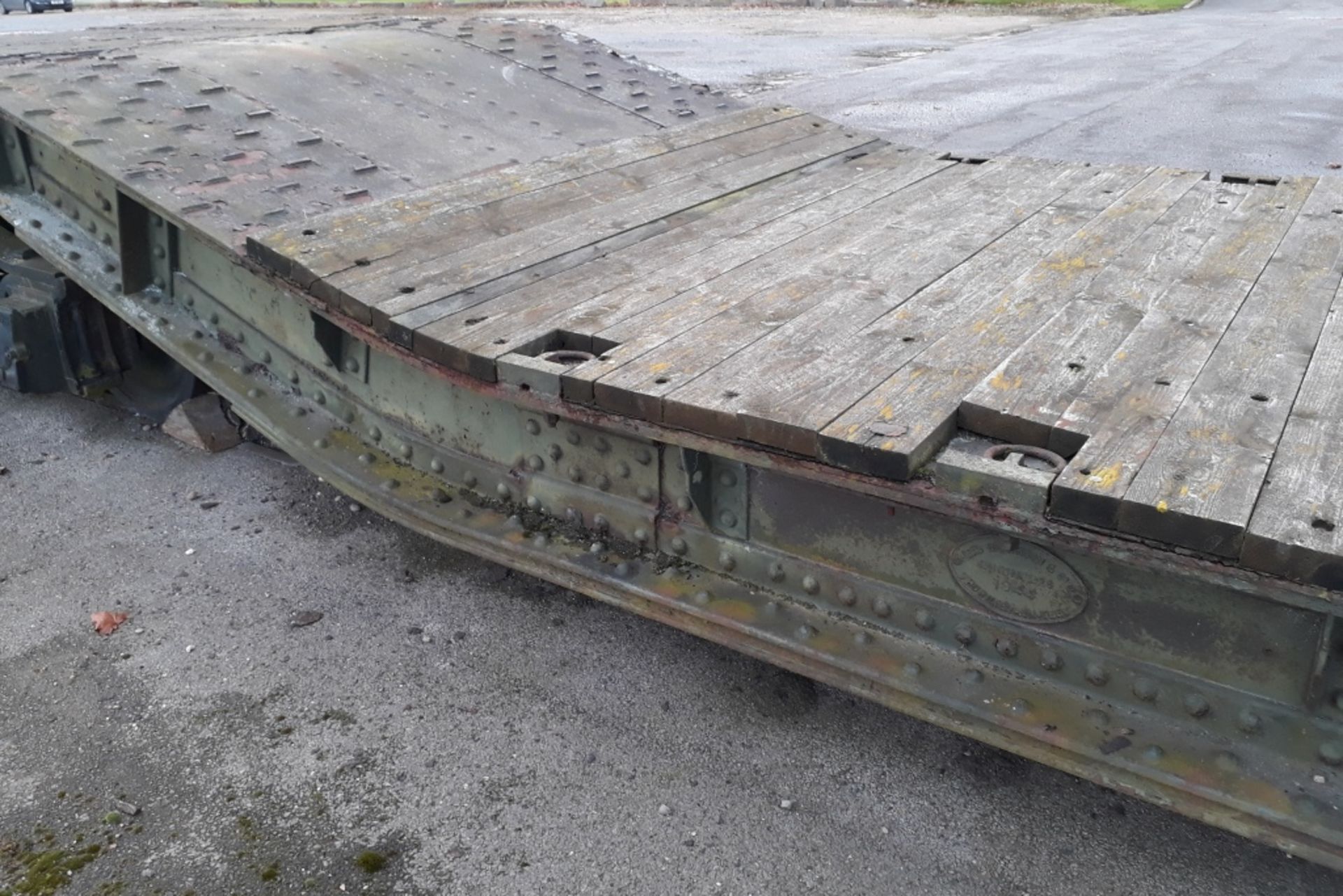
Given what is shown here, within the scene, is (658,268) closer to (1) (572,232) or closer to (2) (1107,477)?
(1) (572,232)

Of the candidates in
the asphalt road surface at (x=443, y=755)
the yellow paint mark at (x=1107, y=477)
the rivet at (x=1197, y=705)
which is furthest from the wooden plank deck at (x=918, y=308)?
the asphalt road surface at (x=443, y=755)

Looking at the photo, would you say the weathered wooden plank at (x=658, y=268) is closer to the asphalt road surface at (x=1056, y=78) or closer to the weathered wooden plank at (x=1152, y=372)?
the weathered wooden plank at (x=1152, y=372)

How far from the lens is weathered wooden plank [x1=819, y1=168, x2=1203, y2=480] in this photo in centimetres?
222

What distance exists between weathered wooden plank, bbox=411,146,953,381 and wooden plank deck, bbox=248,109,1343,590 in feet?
0.05

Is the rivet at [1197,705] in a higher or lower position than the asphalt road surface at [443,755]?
higher

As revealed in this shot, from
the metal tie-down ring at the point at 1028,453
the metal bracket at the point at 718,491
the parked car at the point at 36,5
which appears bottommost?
the metal bracket at the point at 718,491

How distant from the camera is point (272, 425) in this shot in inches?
148

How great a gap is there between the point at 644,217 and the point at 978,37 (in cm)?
1673

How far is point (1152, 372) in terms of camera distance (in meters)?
2.59

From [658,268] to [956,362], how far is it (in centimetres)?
118

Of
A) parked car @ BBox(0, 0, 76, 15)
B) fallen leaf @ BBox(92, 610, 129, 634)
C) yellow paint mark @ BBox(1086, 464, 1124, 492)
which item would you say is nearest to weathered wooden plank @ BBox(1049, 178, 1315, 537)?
yellow paint mark @ BBox(1086, 464, 1124, 492)

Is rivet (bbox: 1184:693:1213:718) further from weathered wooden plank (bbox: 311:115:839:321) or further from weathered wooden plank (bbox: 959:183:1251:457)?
weathered wooden plank (bbox: 311:115:839:321)

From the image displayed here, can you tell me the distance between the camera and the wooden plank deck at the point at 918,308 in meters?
2.17

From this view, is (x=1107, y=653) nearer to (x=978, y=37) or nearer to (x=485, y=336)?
(x=485, y=336)
